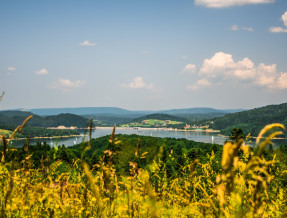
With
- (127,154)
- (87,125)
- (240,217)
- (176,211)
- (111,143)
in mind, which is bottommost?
(127,154)

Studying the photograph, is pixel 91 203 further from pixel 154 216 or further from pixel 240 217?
pixel 240 217

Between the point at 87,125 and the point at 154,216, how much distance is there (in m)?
1.46

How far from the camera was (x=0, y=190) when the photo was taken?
179 inches

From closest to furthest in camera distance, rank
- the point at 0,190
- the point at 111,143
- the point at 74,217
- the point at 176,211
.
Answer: the point at 111,143, the point at 74,217, the point at 176,211, the point at 0,190

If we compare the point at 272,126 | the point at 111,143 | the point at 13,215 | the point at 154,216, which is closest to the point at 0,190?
the point at 13,215

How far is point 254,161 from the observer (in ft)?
5.46

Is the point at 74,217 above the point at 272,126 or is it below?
below

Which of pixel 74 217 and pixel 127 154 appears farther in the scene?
pixel 127 154

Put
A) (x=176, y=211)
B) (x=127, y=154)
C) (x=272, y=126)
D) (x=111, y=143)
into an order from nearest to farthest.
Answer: (x=272, y=126) < (x=111, y=143) < (x=176, y=211) < (x=127, y=154)

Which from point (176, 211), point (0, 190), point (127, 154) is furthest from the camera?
point (127, 154)

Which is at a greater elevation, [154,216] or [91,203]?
[154,216]

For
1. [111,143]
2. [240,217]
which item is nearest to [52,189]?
[111,143]

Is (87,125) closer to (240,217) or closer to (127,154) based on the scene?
(240,217)

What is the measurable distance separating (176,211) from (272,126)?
2988mm
